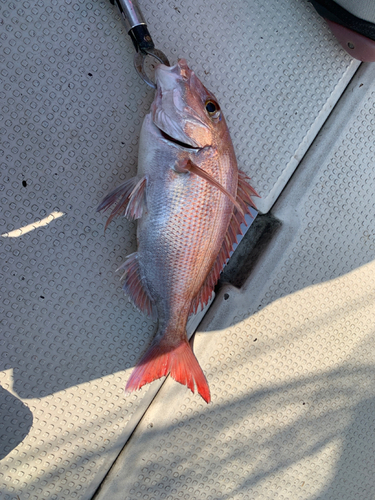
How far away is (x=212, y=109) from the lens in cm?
A: 109

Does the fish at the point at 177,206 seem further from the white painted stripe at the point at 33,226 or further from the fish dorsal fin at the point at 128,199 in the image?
the white painted stripe at the point at 33,226

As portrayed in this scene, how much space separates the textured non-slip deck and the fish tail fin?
144 millimetres

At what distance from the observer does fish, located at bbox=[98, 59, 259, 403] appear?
41.5 inches

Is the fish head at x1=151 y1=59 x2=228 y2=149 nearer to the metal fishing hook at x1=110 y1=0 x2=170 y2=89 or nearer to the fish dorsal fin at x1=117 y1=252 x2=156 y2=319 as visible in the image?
the metal fishing hook at x1=110 y1=0 x2=170 y2=89

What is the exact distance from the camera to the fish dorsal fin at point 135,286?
3.81ft

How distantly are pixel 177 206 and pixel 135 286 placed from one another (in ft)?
1.03

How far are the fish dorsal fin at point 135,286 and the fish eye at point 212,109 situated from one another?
498mm

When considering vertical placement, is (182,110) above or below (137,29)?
below

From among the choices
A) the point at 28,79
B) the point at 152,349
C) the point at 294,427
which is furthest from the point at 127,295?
the point at 294,427

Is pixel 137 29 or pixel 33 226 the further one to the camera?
pixel 33 226

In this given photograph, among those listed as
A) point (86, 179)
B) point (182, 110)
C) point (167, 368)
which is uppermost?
point (182, 110)

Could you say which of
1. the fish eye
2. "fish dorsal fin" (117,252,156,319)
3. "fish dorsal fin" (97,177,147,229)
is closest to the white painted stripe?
"fish dorsal fin" (97,177,147,229)

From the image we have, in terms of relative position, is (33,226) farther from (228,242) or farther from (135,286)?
(228,242)

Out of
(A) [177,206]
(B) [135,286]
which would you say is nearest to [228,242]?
(A) [177,206]
